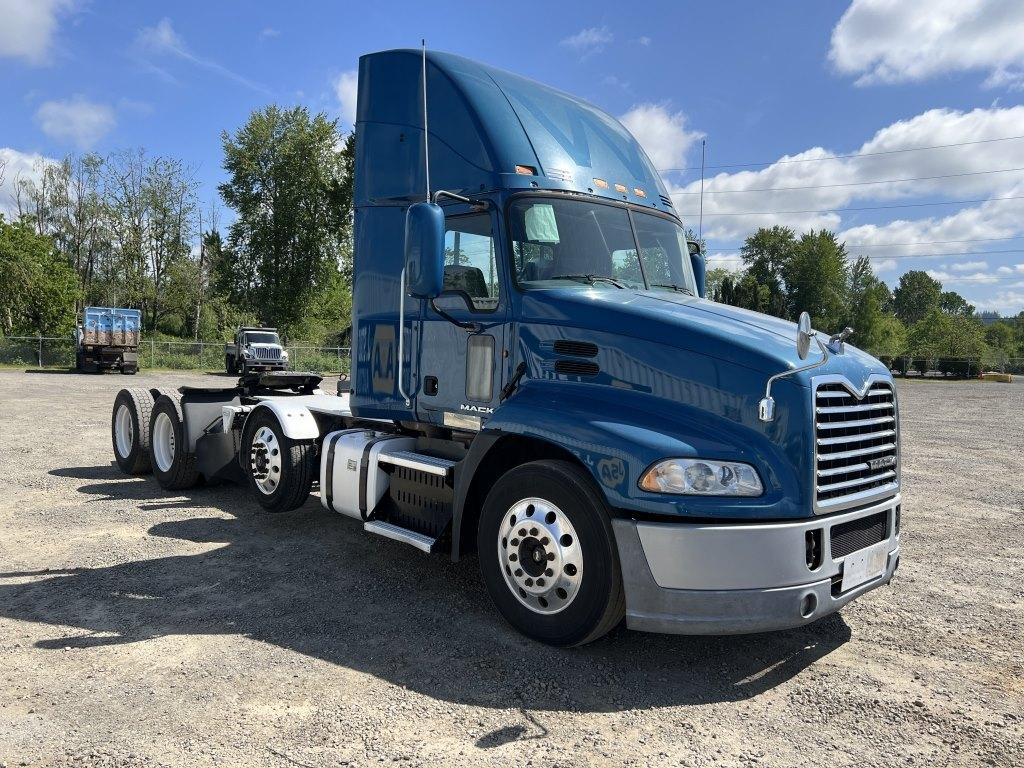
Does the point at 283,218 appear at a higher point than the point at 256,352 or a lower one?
higher

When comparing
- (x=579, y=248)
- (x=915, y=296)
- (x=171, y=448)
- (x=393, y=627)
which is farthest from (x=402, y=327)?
(x=915, y=296)

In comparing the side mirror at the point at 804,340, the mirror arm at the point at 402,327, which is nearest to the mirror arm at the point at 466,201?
the mirror arm at the point at 402,327

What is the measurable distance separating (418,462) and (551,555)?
4.90 feet

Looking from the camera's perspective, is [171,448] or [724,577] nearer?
[724,577]

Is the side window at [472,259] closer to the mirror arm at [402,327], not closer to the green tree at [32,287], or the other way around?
the mirror arm at [402,327]

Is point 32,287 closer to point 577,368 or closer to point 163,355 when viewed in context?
point 163,355

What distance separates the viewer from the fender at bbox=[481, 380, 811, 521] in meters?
3.75

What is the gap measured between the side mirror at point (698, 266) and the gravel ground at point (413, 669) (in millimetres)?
2710

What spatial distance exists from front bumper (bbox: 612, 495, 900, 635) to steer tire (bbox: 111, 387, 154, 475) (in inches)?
285

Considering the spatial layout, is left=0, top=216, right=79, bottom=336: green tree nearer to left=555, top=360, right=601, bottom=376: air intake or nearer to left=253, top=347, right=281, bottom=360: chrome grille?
left=253, top=347, right=281, bottom=360: chrome grille

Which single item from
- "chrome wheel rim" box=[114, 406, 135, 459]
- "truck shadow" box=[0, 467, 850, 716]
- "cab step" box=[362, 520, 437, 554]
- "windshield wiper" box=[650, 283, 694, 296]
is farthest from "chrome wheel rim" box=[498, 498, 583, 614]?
"chrome wheel rim" box=[114, 406, 135, 459]

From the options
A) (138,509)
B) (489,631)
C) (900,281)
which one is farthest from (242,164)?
(900,281)

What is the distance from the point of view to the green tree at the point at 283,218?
51281 millimetres

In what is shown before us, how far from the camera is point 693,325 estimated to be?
4.16 m
